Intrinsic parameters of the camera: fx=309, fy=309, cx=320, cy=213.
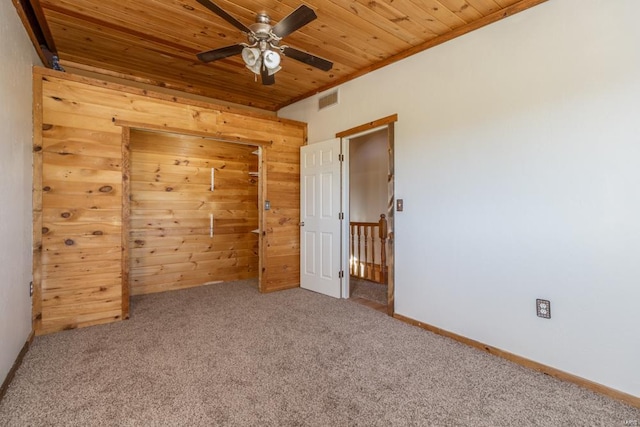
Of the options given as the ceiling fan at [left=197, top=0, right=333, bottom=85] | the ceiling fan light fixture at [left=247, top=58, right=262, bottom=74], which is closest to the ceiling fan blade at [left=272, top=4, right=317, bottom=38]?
the ceiling fan at [left=197, top=0, right=333, bottom=85]

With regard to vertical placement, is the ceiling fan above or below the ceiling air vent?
below

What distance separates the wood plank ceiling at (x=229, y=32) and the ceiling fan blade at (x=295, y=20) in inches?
17.7

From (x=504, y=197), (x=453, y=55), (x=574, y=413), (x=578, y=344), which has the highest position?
(x=453, y=55)

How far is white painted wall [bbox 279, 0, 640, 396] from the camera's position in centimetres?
191

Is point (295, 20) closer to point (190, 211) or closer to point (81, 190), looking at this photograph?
point (81, 190)

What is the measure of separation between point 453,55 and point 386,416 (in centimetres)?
289

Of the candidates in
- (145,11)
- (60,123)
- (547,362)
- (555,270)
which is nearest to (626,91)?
(555,270)

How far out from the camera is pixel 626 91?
6.19 feet

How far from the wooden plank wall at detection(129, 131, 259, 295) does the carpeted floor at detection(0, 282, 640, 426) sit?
1.43 m

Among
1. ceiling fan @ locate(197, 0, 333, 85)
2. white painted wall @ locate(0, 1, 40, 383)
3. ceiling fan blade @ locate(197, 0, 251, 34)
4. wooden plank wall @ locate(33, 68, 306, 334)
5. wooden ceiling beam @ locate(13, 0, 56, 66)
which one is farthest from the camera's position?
wooden plank wall @ locate(33, 68, 306, 334)

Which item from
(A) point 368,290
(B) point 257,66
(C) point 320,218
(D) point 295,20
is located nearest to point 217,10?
(D) point 295,20

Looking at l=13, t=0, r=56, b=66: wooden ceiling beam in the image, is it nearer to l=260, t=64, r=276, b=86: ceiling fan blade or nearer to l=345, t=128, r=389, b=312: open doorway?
l=260, t=64, r=276, b=86: ceiling fan blade

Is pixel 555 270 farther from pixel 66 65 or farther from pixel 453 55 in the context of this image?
pixel 66 65

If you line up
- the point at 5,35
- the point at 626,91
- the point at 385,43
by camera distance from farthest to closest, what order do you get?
1. the point at 385,43
2. the point at 5,35
3. the point at 626,91
